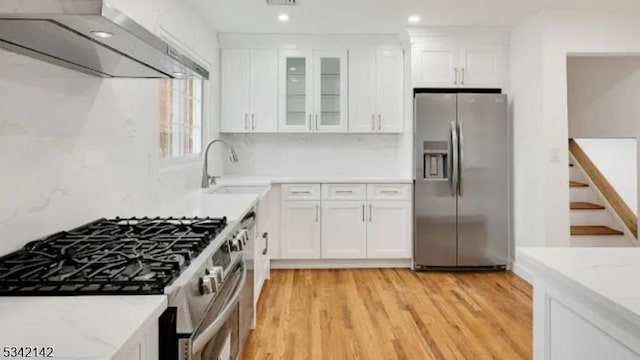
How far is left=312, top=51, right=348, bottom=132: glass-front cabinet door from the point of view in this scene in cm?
482

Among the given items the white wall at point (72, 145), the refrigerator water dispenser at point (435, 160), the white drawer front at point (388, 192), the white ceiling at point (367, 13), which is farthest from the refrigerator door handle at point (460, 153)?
the white wall at point (72, 145)

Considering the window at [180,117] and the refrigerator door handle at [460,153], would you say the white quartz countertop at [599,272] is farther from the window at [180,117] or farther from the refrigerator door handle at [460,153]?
the refrigerator door handle at [460,153]

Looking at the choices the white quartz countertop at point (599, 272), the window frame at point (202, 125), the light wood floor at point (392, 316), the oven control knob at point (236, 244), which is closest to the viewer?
the white quartz countertop at point (599, 272)

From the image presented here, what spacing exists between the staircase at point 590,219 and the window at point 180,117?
3.96 metres

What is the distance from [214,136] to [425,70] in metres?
2.26

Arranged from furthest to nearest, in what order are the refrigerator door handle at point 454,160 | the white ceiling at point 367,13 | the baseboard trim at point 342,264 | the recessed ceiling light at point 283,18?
the baseboard trim at point 342,264, the refrigerator door handle at point 454,160, the recessed ceiling light at point 283,18, the white ceiling at point 367,13

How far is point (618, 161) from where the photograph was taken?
206 inches

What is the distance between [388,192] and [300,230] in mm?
977

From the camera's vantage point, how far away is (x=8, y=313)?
927 mm

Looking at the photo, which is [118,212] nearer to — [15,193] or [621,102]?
[15,193]

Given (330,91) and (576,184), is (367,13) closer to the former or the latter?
(330,91)

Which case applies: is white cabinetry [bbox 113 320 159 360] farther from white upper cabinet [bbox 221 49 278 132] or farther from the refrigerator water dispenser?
white upper cabinet [bbox 221 49 278 132]

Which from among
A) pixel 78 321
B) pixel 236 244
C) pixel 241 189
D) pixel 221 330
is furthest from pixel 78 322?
pixel 241 189

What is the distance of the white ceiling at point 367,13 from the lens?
3.74 metres
